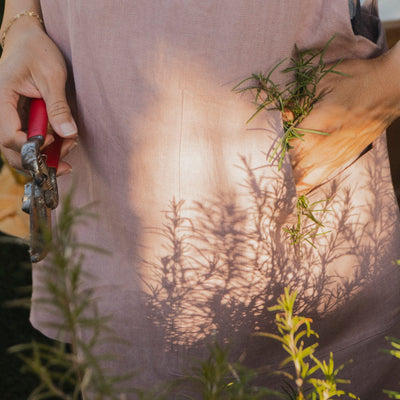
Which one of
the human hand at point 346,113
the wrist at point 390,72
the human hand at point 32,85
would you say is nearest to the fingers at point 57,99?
the human hand at point 32,85

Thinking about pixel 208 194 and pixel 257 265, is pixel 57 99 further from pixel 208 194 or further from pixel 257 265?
pixel 257 265

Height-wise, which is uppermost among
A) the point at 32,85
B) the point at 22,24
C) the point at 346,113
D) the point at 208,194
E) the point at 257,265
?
the point at 22,24

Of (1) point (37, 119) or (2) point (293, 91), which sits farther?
(1) point (37, 119)

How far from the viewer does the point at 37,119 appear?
895mm

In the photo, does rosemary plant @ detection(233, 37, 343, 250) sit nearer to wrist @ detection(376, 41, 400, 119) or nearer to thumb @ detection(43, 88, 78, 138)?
wrist @ detection(376, 41, 400, 119)

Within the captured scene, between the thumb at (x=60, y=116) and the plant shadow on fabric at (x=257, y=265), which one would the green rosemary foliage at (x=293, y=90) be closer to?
the plant shadow on fabric at (x=257, y=265)

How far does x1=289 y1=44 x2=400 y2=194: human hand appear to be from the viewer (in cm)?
77

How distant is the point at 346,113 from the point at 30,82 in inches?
24.8

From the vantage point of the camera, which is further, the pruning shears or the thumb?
the thumb

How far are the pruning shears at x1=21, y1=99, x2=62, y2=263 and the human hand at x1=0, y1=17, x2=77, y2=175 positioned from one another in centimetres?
2

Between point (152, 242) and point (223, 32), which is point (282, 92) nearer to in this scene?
point (223, 32)

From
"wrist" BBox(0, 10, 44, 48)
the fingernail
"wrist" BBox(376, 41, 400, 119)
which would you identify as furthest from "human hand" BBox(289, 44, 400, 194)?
"wrist" BBox(0, 10, 44, 48)

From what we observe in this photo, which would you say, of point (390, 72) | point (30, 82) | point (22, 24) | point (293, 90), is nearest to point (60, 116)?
point (30, 82)

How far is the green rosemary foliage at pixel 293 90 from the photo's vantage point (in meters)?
0.72
